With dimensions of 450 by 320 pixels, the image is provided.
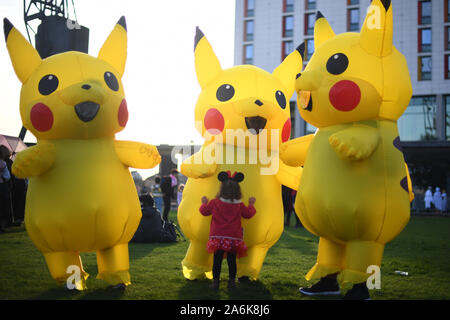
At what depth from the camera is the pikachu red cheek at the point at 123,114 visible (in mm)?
5039

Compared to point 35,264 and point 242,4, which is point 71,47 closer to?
point 35,264

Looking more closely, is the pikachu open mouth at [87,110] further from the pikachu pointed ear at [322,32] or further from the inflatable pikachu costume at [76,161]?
the pikachu pointed ear at [322,32]

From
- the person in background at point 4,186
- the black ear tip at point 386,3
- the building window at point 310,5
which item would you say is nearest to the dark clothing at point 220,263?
the black ear tip at point 386,3

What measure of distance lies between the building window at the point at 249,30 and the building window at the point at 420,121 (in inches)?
564

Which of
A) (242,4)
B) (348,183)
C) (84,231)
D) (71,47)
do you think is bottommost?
(84,231)

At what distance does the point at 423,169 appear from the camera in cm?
2883

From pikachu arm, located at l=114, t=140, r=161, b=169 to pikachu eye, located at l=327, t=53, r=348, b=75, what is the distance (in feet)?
6.83

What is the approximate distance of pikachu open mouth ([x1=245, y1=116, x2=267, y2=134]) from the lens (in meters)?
5.51

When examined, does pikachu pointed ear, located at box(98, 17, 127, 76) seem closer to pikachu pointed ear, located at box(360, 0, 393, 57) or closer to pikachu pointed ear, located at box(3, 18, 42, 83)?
pikachu pointed ear, located at box(3, 18, 42, 83)

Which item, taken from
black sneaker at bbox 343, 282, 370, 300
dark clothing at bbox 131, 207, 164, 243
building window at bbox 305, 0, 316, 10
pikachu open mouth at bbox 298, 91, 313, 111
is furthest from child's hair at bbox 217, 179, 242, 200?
building window at bbox 305, 0, 316, 10

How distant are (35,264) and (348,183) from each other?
4568mm

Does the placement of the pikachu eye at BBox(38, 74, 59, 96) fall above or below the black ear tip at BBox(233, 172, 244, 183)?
above
